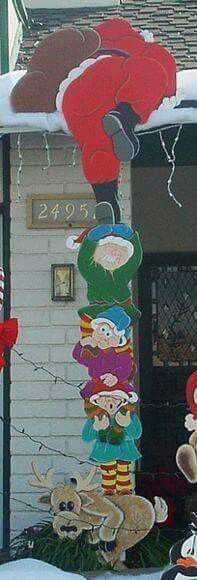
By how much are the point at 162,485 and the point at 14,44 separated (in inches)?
138

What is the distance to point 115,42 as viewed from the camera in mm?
4742

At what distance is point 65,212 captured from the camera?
18.8 ft

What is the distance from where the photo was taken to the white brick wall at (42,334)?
559cm

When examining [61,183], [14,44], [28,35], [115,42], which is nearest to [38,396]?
[61,183]

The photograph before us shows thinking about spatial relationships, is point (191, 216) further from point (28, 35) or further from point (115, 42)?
point (115, 42)

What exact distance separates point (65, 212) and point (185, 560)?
7.83ft

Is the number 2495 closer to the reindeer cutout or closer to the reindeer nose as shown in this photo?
the reindeer cutout

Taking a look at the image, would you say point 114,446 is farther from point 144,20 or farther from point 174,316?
point 144,20

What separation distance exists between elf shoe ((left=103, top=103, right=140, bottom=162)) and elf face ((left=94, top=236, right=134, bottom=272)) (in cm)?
45

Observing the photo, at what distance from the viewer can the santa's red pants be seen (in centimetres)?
472

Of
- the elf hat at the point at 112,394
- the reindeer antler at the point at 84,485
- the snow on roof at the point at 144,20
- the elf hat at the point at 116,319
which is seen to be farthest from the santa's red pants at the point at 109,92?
the snow on roof at the point at 144,20

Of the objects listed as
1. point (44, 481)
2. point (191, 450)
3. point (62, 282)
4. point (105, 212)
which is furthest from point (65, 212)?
point (191, 450)

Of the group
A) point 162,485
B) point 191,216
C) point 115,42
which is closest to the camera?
point 115,42

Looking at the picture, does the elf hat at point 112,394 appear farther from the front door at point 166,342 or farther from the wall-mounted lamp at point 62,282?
the front door at point 166,342
